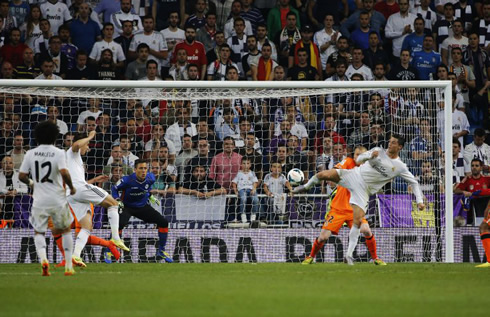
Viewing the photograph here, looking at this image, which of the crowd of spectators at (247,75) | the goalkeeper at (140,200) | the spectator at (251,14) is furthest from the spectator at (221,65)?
the goalkeeper at (140,200)

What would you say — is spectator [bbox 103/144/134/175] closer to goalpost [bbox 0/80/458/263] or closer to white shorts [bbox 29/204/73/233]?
goalpost [bbox 0/80/458/263]

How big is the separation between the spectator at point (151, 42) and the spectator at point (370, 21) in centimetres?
478

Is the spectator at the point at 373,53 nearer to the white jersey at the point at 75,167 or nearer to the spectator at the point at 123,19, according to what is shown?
the spectator at the point at 123,19

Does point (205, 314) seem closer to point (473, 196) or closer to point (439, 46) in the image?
point (473, 196)

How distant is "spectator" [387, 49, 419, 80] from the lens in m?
21.5

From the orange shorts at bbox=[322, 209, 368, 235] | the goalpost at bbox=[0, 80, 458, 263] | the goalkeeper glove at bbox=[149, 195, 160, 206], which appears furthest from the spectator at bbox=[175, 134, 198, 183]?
the orange shorts at bbox=[322, 209, 368, 235]

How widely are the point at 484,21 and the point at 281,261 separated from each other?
975 cm

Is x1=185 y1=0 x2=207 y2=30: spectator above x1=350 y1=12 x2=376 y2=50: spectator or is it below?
above

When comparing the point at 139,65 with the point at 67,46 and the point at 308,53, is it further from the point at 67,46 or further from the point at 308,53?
the point at 308,53

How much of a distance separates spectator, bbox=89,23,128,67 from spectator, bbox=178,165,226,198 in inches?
181

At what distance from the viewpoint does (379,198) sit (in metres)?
18.0

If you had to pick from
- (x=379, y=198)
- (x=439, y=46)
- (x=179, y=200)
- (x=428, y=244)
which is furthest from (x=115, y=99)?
(x=439, y=46)

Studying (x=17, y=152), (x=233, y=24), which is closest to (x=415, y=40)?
(x=233, y=24)

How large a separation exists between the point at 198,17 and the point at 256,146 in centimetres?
544
